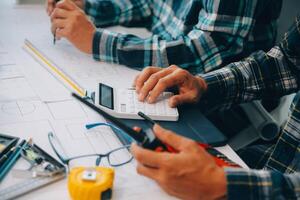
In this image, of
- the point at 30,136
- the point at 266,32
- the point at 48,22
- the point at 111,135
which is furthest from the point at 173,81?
the point at 48,22

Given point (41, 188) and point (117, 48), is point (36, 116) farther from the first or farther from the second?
point (117, 48)

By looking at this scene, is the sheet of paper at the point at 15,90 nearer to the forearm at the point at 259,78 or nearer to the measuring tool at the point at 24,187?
the measuring tool at the point at 24,187

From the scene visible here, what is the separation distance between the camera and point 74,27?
3.51 feet

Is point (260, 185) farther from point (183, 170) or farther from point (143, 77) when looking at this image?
point (143, 77)

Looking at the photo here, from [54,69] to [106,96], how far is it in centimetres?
23

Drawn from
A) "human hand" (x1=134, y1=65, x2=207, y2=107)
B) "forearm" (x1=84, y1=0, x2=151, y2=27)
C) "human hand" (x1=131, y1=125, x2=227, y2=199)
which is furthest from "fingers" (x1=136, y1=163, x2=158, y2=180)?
"forearm" (x1=84, y1=0, x2=151, y2=27)

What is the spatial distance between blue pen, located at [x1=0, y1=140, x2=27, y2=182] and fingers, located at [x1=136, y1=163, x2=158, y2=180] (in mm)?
200

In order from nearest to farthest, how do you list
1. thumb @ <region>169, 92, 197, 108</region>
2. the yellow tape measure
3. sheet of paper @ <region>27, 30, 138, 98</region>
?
the yellow tape measure → thumb @ <region>169, 92, 197, 108</region> → sheet of paper @ <region>27, 30, 138, 98</region>

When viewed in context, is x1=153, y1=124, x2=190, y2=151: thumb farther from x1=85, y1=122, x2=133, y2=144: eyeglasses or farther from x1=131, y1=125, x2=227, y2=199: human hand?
x1=85, y1=122, x2=133, y2=144: eyeglasses

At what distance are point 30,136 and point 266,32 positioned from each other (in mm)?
744

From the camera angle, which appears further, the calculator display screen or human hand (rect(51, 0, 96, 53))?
human hand (rect(51, 0, 96, 53))

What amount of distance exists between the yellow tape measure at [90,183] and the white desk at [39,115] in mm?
28

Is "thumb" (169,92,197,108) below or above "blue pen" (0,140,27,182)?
above

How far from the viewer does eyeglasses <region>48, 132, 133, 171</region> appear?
662 millimetres
